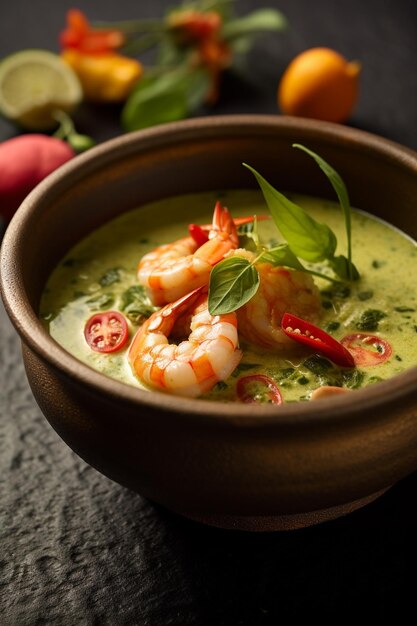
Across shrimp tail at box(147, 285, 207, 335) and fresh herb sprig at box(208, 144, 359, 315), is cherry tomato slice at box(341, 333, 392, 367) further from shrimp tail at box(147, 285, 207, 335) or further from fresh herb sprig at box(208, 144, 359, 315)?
shrimp tail at box(147, 285, 207, 335)

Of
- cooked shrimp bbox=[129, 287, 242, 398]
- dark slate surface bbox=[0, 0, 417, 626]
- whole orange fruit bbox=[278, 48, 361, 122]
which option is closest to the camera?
cooked shrimp bbox=[129, 287, 242, 398]

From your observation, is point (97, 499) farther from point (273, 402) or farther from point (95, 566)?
point (273, 402)

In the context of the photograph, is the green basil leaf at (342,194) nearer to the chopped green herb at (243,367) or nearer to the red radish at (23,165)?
the chopped green herb at (243,367)

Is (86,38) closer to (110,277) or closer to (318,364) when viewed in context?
(110,277)

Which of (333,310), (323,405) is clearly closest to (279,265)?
(333,310)

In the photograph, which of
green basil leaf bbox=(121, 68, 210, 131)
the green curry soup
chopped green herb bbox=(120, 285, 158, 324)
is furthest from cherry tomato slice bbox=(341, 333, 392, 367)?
green basil leaf bbox=(121, 68, 210, 131)
